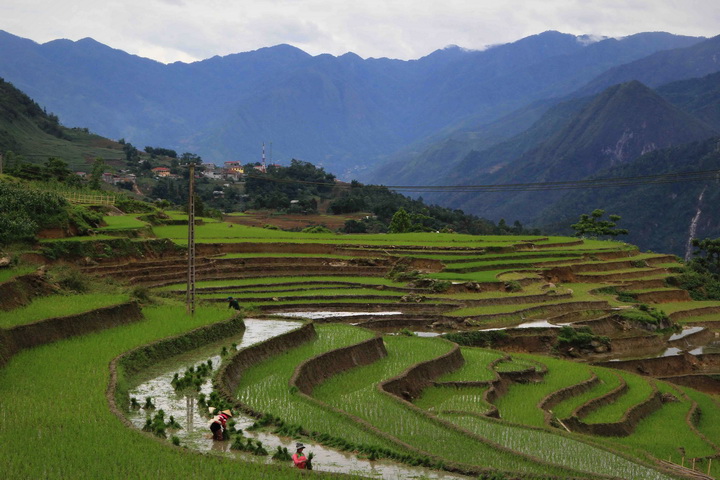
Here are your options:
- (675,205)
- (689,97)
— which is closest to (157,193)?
(675,205)

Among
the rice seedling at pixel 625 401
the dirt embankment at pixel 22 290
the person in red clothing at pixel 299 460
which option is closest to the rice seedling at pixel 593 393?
the rice seedling at pixel 625 401

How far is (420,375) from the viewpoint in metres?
19.1

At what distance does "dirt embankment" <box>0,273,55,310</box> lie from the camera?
17.5 metres

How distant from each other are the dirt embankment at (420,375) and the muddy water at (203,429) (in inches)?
150

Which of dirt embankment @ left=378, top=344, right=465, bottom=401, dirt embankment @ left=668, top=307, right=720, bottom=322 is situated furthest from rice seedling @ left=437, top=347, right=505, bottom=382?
dirt embankment @ left=668, top=307, right=720, bottom=322

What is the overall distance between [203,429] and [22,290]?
8.37 meters

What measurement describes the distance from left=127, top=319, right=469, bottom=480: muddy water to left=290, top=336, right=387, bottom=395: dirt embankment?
1814 millimetres

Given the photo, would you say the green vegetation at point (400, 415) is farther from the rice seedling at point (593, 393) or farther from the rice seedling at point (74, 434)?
the rice seedling at point (593, 393)

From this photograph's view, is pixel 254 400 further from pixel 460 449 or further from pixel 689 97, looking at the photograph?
pixel 689 97

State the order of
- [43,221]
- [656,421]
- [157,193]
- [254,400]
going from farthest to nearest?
[157,193]
[43,221]
[656,421]
[254,400]

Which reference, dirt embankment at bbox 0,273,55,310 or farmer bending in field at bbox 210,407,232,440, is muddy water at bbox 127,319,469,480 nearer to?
farmer bending in field at bbox 210,407,232,440

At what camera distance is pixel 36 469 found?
9.05m

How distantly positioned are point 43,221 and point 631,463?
23.7 m

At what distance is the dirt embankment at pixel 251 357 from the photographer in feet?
47.0
